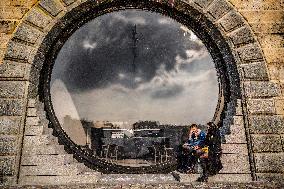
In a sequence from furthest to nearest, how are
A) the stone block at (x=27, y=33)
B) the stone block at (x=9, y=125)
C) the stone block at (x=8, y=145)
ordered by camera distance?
1. the stone block at (x=27, y=33)
2. the stone block at (x=9, y=125)
3. the stone block at (x=8, y=145)

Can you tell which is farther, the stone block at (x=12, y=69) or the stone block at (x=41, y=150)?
the stone block at (x=12, y=69)

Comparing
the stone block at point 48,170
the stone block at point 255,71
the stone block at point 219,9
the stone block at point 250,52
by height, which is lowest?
the stone block at point 48,170

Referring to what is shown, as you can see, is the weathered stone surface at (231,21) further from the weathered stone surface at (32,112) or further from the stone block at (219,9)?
the weathered stone surface at (32,112)

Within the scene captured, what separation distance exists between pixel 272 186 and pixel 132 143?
28.4 feet

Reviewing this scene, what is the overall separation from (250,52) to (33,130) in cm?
446

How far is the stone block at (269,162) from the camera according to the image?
4.91 m

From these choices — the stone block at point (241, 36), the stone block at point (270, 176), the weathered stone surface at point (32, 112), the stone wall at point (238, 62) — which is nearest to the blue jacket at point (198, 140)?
the stone wall at point (238, 62)

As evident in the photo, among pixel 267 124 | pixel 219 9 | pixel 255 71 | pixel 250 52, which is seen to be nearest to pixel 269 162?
pixel 267 124

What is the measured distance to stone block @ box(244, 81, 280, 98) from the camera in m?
5.27

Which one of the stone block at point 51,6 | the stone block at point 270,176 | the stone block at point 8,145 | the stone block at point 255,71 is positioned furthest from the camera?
the stone block at point 51,6

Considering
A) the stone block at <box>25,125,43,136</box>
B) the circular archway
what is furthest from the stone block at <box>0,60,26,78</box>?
the stone block at <box>25,125,43,136</box>

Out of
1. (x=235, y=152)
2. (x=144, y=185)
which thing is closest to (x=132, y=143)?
(x=235, y=152)

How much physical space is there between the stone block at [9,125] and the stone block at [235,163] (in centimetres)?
386

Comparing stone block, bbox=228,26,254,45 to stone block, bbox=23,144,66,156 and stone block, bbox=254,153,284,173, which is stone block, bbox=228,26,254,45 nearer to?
stone block, bbox=254,153,284,173
